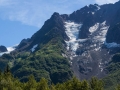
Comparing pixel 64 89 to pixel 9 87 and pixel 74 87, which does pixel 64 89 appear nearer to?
pixel 74 87

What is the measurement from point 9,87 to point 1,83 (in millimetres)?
4593

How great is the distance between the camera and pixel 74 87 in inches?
5571

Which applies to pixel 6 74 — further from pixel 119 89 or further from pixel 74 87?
pixel 119 89

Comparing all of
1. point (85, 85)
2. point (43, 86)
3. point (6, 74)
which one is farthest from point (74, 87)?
point (6, 74)

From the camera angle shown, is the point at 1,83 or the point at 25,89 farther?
the point at 25,89

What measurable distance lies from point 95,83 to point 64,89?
716 inches

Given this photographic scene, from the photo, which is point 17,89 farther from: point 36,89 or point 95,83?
point 95,83

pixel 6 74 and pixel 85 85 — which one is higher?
pixel 6 74

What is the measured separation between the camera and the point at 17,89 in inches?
5261

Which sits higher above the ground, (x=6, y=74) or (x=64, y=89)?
(x=6, y=74)

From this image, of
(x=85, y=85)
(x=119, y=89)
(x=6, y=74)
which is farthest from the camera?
(x=6, y=74)

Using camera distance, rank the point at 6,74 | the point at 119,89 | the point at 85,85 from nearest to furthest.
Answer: the point at 119,89
the point at 85,85
the point at 6,74

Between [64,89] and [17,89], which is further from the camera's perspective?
[64,89]

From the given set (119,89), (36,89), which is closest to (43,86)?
→ (36,89)
